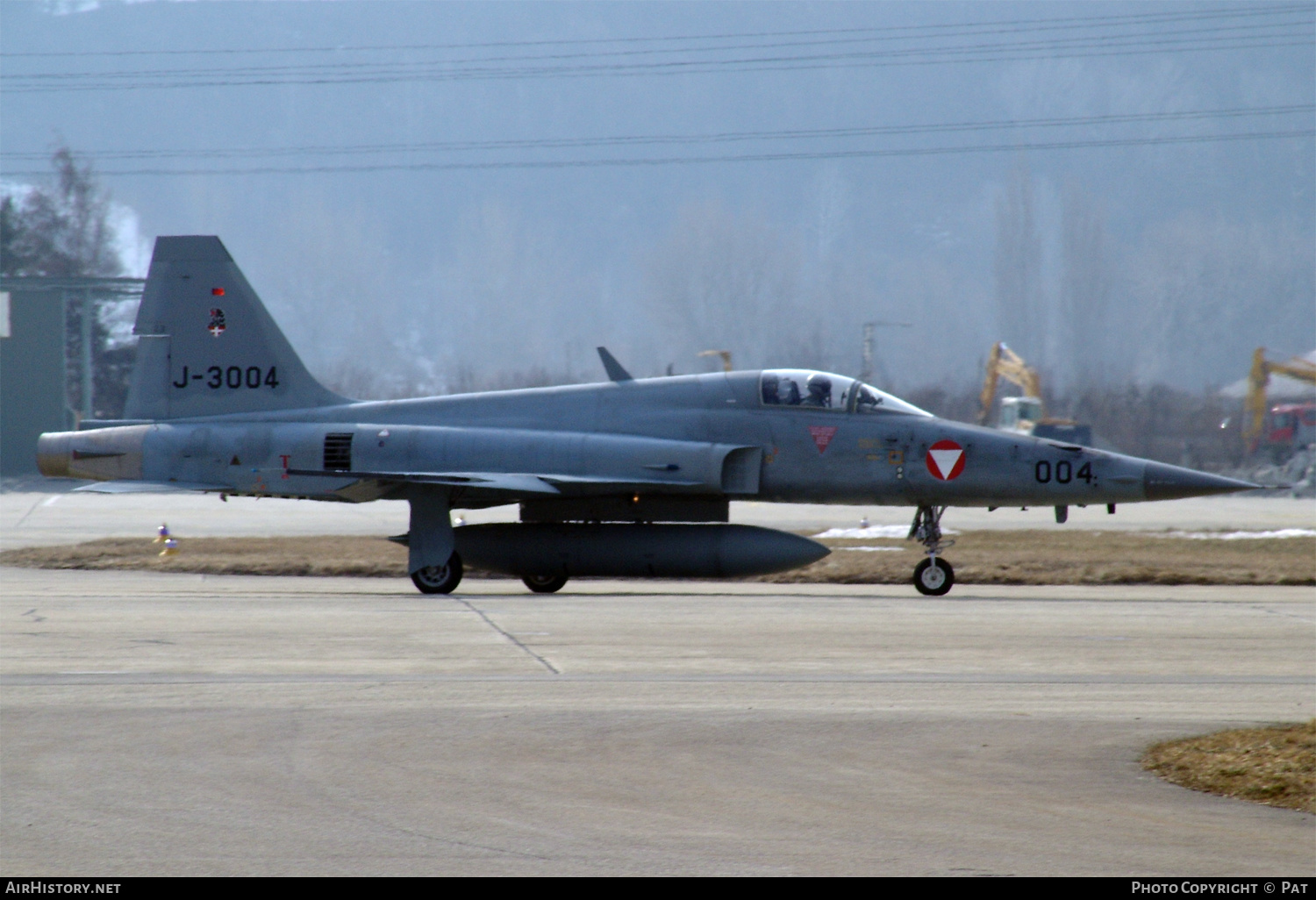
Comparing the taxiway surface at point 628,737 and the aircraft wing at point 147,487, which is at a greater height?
the aircraft wing at point 147,487

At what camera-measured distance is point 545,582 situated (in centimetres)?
1619

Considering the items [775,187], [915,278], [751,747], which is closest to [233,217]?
[775,187]

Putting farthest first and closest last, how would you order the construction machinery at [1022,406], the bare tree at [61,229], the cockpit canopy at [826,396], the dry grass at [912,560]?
the bare tree at [61,229], the construction machinery at [1022,406], the dry grass at [912,560], the cockpit canopy at [826,396]

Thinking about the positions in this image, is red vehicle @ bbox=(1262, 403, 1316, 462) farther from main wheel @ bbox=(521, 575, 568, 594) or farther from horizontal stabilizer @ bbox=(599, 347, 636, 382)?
main wheel @ bbox=(521, 575, 568, 594)

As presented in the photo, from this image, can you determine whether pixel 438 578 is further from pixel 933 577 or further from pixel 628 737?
pixel 628 737

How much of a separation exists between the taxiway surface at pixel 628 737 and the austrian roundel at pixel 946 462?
2.40m

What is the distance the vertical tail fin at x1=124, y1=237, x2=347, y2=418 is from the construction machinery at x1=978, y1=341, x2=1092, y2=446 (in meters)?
35.2

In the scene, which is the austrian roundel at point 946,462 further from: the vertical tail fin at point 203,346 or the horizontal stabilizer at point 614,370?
the vertical tail fin at point 203,346

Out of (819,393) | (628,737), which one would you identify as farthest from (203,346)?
(628,737)

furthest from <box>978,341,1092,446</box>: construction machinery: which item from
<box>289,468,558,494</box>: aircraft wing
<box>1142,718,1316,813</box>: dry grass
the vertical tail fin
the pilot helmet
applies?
<box>1142,718,1316,813</box>: dry grass

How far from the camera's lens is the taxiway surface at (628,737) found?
5.50m

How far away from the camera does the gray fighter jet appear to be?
15.7m

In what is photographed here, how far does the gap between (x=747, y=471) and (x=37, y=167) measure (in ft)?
330

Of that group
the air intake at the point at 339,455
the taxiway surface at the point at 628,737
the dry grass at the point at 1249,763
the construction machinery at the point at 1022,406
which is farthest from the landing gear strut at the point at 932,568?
the construction machinery at the point at 1022,406
